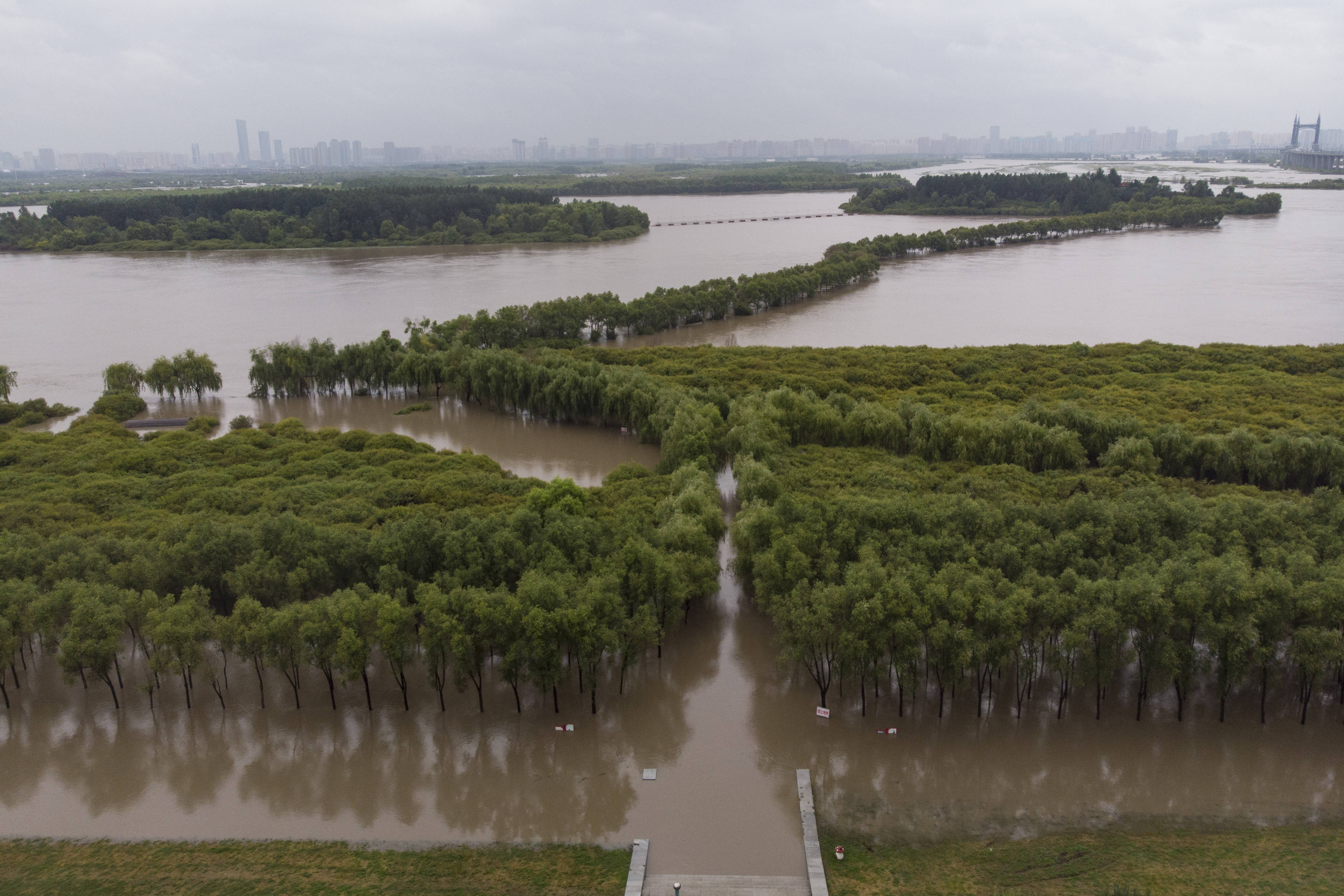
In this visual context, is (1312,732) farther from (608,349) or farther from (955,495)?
(608,349)

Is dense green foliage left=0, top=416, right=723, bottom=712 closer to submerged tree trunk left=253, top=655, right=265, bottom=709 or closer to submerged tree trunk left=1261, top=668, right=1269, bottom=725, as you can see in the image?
submerged tree trunk left=253, top=655, right=265, bottom=709

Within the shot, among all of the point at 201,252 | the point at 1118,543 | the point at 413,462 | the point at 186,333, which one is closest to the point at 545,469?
the point at 413,462

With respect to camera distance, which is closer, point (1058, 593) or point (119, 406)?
point (1058, 593)

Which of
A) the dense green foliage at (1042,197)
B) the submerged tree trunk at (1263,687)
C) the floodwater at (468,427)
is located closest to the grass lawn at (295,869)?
the submerged tree trunk at (1263,687)

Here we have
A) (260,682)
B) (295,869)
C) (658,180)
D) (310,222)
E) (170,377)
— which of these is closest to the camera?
(295,869)

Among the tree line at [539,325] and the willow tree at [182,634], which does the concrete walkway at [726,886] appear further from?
the tree line at [539,325]

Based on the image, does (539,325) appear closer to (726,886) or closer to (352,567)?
(352,567)

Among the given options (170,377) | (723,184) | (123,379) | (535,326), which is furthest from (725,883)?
(723,184)
